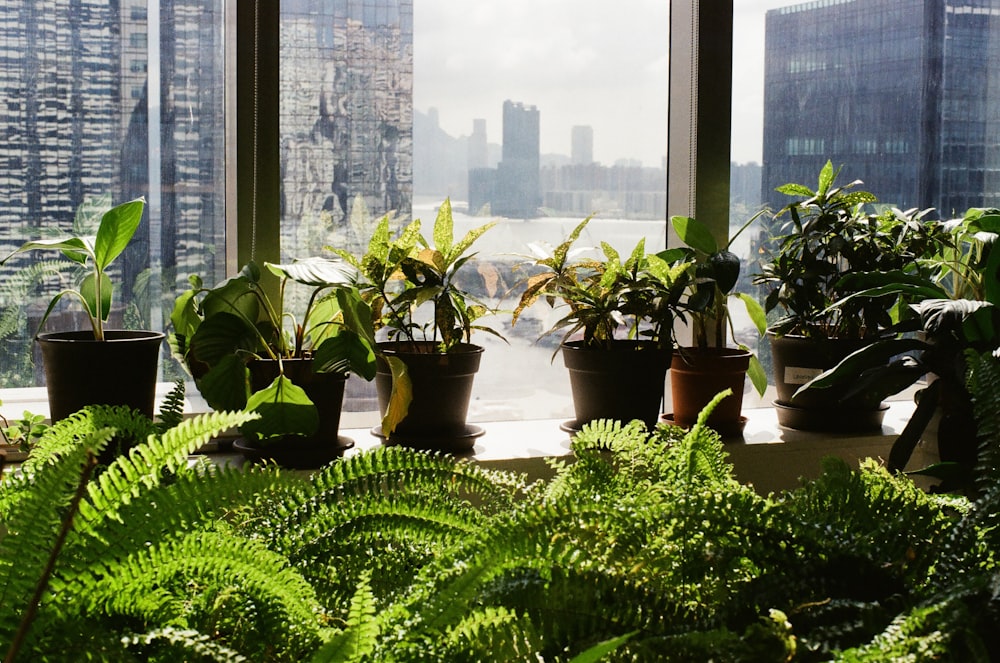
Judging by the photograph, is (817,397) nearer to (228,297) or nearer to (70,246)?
(228,297)

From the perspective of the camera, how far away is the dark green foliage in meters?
0.34

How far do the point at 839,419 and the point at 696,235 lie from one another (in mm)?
657

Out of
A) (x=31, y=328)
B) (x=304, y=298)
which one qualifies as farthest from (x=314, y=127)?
(x=31, y=328)

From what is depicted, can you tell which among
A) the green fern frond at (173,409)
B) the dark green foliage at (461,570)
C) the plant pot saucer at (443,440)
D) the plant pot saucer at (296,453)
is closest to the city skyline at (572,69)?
the plant pot saucer at (443,440)

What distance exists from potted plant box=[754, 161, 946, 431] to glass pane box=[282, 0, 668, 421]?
1.62 feet

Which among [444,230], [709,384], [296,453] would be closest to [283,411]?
→ [296,453]

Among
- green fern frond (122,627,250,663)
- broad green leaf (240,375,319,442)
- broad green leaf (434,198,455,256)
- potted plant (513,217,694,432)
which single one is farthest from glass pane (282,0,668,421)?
green fern frond (122,627,250,663)

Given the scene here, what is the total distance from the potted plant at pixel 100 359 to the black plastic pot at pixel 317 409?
0.24m

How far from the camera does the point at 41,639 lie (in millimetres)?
335

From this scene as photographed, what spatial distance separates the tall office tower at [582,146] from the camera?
298cm

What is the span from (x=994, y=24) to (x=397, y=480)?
3548mm

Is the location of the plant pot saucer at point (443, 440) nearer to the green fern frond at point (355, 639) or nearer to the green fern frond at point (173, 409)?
the green fern frond at point (173, 409)

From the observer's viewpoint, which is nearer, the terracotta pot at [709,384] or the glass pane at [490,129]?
the terracotta pot at [709,384]

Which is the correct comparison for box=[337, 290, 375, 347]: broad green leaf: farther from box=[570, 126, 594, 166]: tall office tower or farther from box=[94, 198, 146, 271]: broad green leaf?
box=[570, 126, 594, 166]: tall office tower
